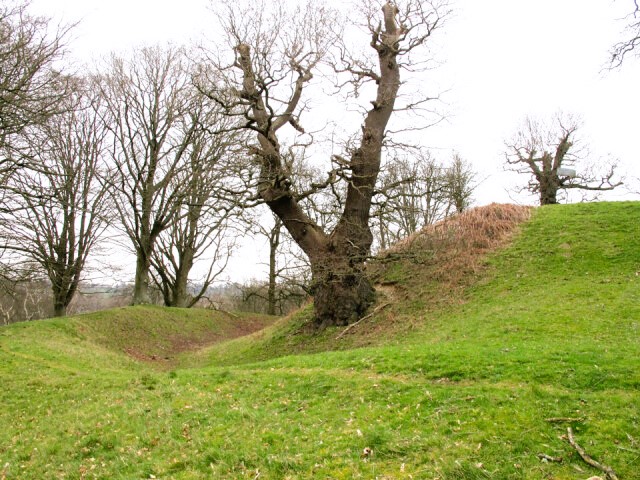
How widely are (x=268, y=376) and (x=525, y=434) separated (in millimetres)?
5536

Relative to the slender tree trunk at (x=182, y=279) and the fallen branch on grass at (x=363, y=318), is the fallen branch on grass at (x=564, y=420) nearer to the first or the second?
the fallen branch on grass at (x=363, y=318)

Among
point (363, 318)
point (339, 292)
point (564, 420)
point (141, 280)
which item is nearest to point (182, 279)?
point (141, 280)

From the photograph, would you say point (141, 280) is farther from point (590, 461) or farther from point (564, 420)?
point (590, 461)

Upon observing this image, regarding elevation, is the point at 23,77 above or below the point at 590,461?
above

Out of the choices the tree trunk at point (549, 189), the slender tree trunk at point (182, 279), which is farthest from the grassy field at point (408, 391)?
the slender tree trunk at point (182, 279)

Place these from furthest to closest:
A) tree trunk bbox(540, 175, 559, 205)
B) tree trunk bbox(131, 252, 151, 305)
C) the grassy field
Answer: tree trunk bbox(540, 175, 559, 205) → tree trunk bbox(131, 252, 151, 305) → the grassy field

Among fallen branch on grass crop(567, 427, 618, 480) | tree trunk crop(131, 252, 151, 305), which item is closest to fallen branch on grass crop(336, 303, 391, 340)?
fallen branch on grass crop(567, 427, 618, 480)

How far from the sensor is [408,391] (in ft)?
23.7

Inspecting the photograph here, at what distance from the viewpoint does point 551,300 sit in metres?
12.6

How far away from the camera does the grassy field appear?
5.25 m

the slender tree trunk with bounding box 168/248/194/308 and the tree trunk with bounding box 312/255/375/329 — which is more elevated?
the slender tree trunk with bounding box 168/248/194/308

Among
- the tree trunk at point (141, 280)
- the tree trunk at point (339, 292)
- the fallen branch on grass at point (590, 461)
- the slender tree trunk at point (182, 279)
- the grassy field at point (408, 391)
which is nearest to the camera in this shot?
the fallen branch on grass at point (590, 461)

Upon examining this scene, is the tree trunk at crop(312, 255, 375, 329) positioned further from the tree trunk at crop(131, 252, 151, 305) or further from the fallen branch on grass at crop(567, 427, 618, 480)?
the tree trunk at crop(131, 252, 151, 305)

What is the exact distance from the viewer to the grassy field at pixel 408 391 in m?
5.25
